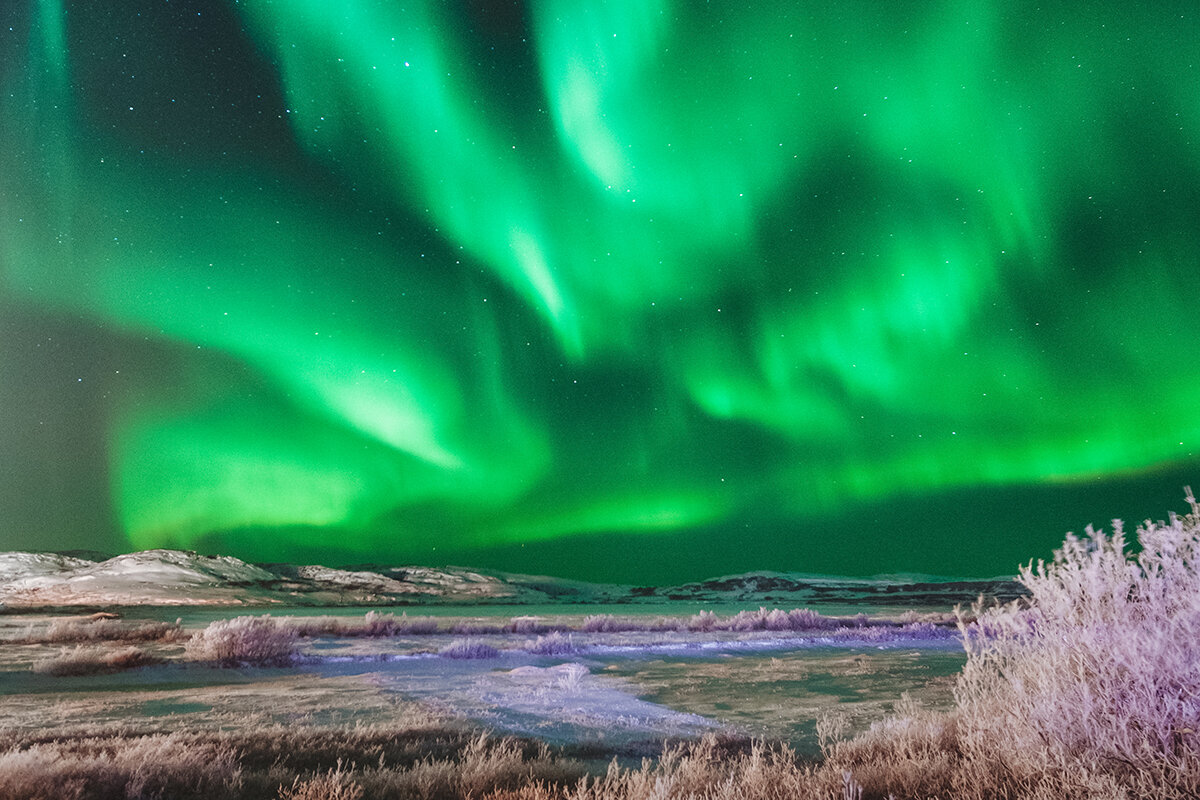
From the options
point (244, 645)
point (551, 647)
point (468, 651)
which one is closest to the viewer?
point (244, 645)

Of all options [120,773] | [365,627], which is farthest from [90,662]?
[120,773]

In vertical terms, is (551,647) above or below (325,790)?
below

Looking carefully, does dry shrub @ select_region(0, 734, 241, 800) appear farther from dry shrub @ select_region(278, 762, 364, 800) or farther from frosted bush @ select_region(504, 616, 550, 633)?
frosted bush @ select_region(504, 616, 550, 633)

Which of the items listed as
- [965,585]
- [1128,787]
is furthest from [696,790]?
[965,585]

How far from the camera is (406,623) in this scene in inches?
1059

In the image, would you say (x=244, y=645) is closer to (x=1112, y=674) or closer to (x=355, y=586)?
(x=1112, y=674)

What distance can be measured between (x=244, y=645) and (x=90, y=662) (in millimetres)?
3104

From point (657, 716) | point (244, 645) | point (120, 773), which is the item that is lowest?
point (657, 716)

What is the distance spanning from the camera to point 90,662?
15.5 meters

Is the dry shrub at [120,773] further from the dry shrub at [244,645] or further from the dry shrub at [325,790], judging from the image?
the dry shrub at [244,645]

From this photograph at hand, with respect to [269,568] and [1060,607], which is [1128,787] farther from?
[269,568]

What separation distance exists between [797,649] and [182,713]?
56.5 feet

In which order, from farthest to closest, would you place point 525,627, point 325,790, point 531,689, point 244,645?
point 525,627 < point 244,645 < point 531,689 < point 325,790

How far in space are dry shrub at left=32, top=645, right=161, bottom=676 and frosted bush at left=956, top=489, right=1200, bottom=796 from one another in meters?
17.2
